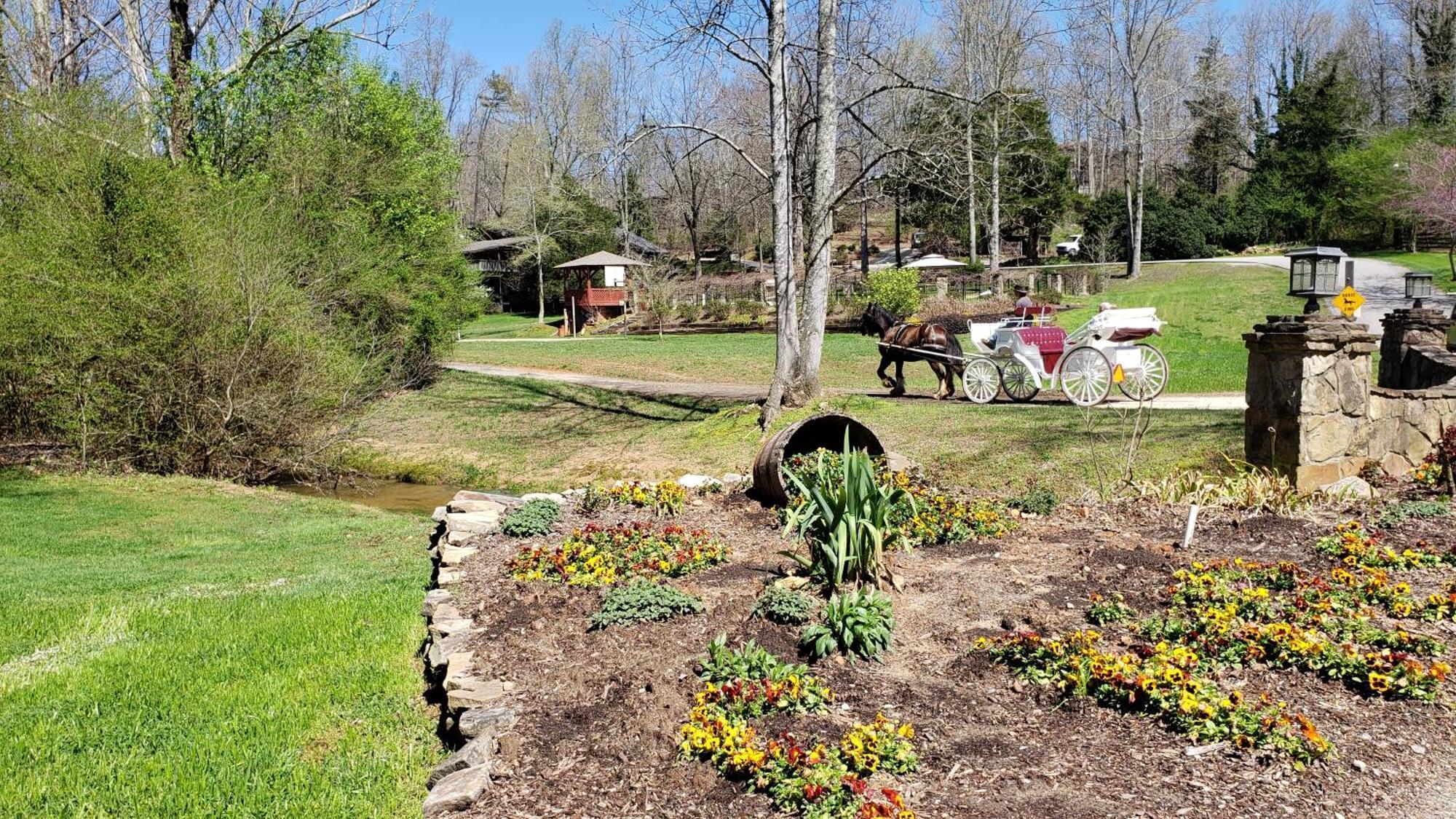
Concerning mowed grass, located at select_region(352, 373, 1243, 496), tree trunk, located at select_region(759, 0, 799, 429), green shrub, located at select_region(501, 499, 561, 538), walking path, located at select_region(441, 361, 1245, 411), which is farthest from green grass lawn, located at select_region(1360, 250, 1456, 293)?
green shrub, located at select_region(501, 499, 561, 538)

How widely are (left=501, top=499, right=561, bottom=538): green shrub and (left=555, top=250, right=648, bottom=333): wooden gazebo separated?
35429 mm

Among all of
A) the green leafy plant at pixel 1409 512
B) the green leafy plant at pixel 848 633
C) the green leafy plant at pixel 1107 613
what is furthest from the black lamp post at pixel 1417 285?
the green leafy plant at pixel 848 633

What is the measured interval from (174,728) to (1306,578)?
513 centimetres

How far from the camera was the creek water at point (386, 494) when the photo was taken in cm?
1435

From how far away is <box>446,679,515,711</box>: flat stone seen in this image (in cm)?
406

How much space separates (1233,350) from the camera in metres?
19.9

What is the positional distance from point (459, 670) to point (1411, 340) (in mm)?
9627

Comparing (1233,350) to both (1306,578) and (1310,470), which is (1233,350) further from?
(1306,578)

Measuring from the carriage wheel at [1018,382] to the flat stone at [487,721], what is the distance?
428 inches

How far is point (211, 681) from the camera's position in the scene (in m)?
4.90

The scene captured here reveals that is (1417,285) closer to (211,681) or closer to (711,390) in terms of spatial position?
(711,390)

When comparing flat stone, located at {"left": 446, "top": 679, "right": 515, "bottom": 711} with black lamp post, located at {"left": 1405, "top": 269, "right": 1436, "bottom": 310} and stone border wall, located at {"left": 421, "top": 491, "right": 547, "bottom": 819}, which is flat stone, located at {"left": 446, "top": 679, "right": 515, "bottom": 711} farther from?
black lamp post, located at {"left": 1405, "top": 269, "right": 1436, "bottom": 310}

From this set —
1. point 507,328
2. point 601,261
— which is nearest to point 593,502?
point 601,261

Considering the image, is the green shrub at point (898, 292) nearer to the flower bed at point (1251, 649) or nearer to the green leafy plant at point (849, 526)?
the green leafy plant at point (849, 526)
